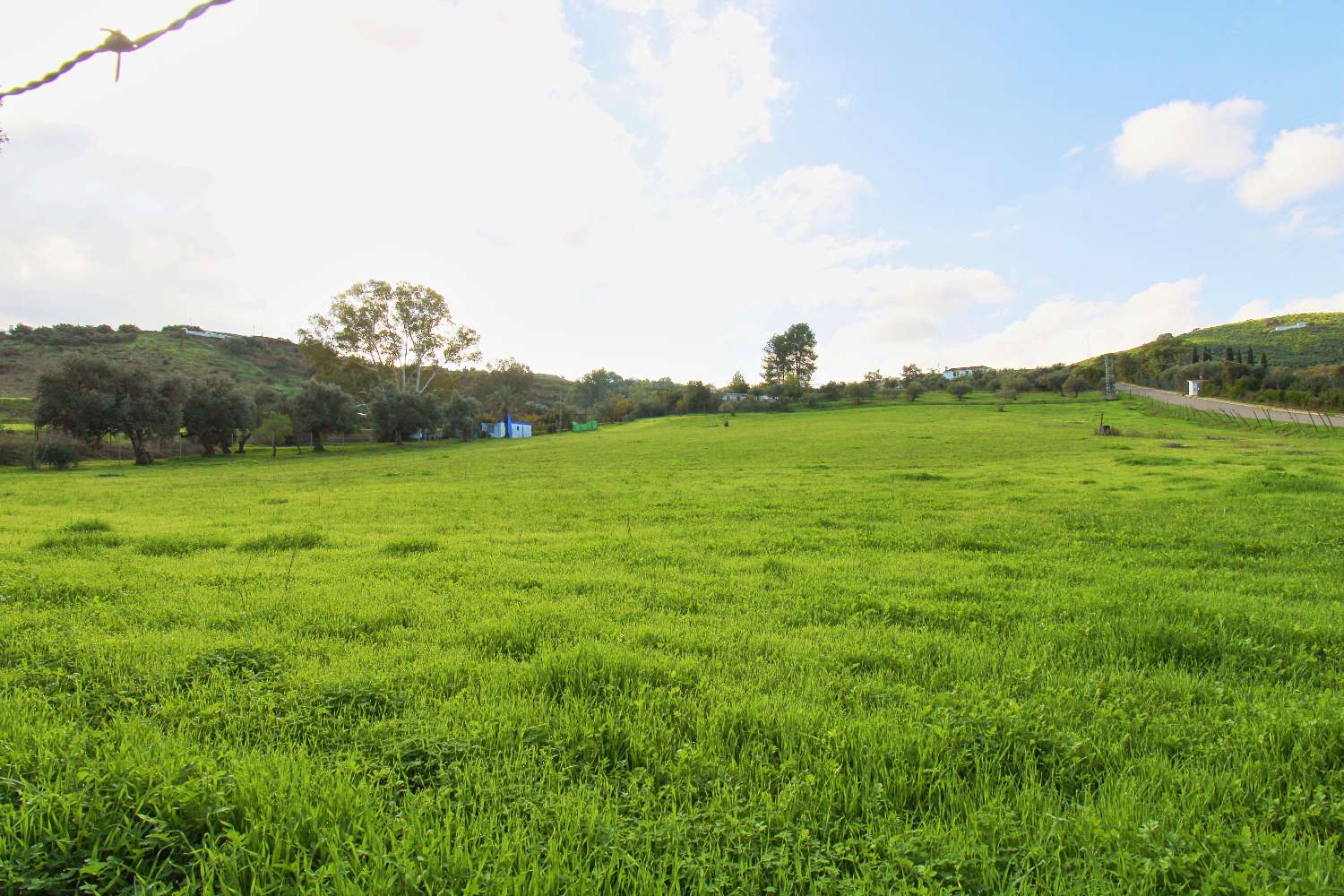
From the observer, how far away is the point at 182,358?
285 feet

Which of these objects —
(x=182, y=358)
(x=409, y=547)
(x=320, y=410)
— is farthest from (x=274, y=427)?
(x=182, y=358)

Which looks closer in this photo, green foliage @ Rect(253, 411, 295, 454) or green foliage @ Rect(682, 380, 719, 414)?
green foliage @ Rect(253, 411, 295, 454)

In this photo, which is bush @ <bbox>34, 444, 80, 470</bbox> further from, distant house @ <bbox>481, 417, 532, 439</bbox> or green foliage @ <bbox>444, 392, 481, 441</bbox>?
distant house @ <bbox>481, 417, 532, 439</bbox>

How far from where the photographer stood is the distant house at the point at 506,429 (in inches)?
3193

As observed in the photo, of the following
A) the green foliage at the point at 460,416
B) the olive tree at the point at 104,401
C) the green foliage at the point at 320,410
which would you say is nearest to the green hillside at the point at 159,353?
the green foliage at the point at 320,410

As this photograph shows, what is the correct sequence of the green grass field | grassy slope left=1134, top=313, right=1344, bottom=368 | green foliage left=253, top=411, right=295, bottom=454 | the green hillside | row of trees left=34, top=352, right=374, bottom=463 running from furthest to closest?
1. grassy slope left=1134, top=313, right=1344, bottom=368
2. the green hillside
3. green foliage left=253, top=411, right=295, bottom=454
4. row of trees left=34, top=352, right=374, bottom=463
5. the green grass field

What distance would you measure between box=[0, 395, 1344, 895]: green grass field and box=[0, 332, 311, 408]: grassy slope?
78082 millimetres

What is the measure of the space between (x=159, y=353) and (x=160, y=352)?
646 millimetres

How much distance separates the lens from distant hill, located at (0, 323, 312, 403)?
7344 centimetres

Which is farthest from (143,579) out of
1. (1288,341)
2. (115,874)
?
(1288,341)

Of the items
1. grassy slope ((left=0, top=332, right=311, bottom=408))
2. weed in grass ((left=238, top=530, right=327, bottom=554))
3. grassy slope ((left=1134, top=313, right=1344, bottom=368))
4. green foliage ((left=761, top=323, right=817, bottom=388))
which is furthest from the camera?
green foliage ((left=761, top=323, right=817, bottom=388))

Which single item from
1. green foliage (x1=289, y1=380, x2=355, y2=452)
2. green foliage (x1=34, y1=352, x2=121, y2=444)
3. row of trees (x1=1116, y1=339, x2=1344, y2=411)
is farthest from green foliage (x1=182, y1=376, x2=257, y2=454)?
row of trees (x1=1116, y1=339, x2=1344, y2=411)

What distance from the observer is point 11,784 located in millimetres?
2525

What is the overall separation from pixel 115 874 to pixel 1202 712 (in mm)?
5402
